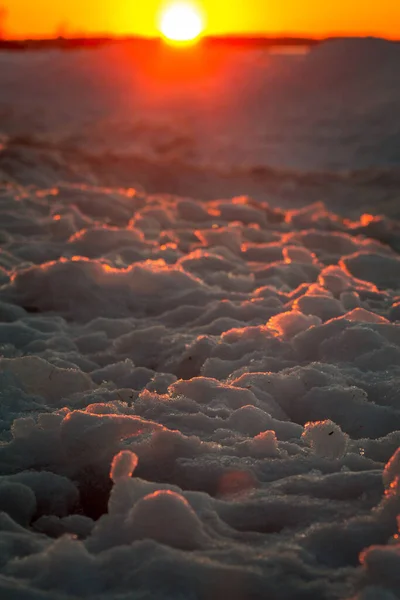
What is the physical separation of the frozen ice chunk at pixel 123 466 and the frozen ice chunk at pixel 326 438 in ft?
2.36

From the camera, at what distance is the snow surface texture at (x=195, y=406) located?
1977mm

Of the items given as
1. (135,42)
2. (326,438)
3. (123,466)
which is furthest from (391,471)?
(135,42)

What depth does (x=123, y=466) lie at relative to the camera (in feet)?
7.23

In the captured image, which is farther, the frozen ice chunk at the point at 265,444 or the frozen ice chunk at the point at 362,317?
the frozen ice chunk at the point at 362,317

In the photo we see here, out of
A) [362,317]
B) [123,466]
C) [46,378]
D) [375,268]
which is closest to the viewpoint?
[123,466]

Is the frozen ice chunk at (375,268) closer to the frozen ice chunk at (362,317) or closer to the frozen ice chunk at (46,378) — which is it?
the frozen ice chunk at (362,317)

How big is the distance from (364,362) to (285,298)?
124cm

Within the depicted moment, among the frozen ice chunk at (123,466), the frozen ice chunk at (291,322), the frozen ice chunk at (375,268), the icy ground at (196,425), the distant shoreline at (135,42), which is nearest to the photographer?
the icy ground at (196,425)

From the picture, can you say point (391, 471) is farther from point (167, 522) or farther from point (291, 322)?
point (291, 322)

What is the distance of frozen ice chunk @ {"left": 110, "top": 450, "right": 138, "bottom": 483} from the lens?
2.19 metres

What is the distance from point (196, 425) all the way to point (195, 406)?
0.53 feet

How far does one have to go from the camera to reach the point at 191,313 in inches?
169

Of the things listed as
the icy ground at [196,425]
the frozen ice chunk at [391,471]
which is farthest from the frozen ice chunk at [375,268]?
the frozen ice chunk at [391,471]

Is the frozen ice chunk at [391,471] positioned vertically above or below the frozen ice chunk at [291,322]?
below
